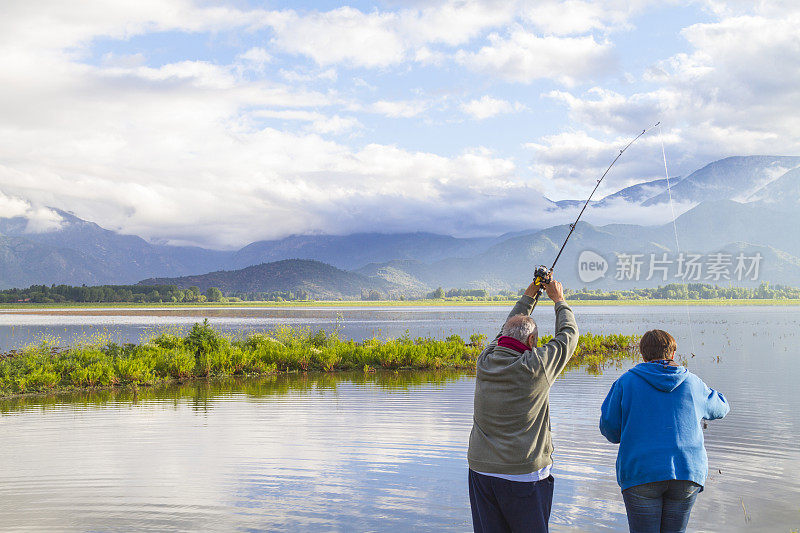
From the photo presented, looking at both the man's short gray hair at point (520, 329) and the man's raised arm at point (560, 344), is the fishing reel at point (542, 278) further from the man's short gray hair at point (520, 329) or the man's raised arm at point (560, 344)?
the man's short gray hair at point (520, 329)

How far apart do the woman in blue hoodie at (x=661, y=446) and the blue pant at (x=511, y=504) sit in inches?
18.3

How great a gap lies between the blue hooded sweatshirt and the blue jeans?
0.05 meters

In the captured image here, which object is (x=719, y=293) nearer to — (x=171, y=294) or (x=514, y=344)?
(x=171, y=294)

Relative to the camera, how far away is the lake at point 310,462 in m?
6.56

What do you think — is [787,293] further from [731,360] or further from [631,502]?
[631,502]

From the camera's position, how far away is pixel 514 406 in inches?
143

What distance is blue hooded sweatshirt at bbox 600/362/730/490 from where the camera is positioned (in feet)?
11.9

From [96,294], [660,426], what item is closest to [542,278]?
[660,426]

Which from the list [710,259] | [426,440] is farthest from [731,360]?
[710,259]

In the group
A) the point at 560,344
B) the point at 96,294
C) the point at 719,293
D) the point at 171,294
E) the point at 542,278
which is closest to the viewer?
the point at 560,344

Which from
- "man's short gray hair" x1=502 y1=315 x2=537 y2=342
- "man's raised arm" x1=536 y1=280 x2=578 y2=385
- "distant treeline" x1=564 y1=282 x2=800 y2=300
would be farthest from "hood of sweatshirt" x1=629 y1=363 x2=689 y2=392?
"distant treeline" x1=564 y1=282 x2=800 y2=300

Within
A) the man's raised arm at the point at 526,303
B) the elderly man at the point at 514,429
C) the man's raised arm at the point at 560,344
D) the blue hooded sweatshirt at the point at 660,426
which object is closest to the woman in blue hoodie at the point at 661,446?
the blue hooded sweatshirt at the point at 660,426

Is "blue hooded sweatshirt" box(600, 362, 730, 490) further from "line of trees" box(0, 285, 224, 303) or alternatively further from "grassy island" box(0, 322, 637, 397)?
"line of trees" box(0, 285, 224, 303)

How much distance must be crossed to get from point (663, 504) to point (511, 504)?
0.87 metres
